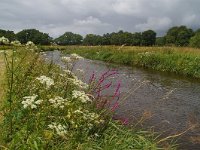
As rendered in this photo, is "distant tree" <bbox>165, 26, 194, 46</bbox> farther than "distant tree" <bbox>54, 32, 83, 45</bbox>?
Yes

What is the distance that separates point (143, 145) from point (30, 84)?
99.8 inches

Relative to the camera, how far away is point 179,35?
363 ft

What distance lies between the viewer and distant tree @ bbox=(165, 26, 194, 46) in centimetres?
10800

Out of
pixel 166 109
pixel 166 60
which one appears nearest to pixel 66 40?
pixel 166 60

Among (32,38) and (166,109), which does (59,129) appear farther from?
(32,38)

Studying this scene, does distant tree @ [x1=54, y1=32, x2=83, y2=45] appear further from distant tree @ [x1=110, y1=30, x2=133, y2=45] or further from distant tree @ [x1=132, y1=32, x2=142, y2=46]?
distant tree @ [x1=132, y1=32, x2=142, y2=46]

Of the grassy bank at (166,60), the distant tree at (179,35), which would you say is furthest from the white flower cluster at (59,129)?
the distant tree at (179,35)


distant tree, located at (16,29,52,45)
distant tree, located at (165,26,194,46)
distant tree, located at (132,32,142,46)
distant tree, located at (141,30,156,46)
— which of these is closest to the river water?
distant tree, located at (16,29,52,45)

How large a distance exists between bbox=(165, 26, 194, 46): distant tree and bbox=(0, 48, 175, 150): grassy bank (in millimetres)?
101458

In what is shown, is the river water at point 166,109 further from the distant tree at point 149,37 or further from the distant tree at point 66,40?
the distant tree at point 149,37

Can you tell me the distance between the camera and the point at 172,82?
1872 cm

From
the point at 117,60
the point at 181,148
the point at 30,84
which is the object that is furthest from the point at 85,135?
the point at 117,60

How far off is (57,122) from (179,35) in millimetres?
108631

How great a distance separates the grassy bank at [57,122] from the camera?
15.3 feet
